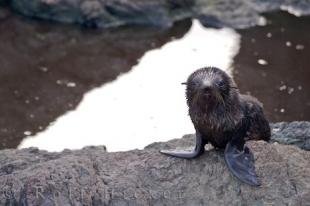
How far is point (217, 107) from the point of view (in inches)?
184

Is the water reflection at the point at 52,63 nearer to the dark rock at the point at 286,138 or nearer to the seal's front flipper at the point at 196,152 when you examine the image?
the dark rock at the point at 286,138

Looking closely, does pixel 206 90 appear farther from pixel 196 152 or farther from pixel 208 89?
pixel 196 152

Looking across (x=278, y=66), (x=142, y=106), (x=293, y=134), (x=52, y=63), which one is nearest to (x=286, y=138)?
(x=293, y=134)

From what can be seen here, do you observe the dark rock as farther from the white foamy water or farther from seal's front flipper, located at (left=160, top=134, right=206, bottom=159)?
the white foamy water

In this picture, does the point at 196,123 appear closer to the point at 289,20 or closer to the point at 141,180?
the point at 141,180

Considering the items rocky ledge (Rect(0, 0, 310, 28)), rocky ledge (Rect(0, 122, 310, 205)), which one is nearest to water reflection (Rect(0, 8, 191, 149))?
rocky ledge (Rect(0, 0, 310, 28))

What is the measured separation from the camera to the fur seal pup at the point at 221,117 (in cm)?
455

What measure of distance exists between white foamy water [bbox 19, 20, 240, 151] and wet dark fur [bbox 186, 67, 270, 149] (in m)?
3.10

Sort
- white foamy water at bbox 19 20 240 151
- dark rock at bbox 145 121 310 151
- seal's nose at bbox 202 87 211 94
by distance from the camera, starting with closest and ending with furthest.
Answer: seal's nose at bbox 202 87 211 94 → dark rock at bbox 145 121 310 151 → white foamy water at bbox 19 20 240 151

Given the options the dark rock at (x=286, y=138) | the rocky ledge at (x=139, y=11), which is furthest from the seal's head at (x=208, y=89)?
the rocky ledge at (x=139, y=11)

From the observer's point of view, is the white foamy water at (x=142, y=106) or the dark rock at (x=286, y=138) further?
the white foamy water at (x=142, y=106)

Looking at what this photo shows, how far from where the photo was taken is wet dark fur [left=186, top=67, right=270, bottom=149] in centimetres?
453

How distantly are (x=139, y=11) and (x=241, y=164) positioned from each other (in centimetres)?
699

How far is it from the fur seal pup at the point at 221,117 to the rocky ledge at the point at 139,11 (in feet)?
21.3
